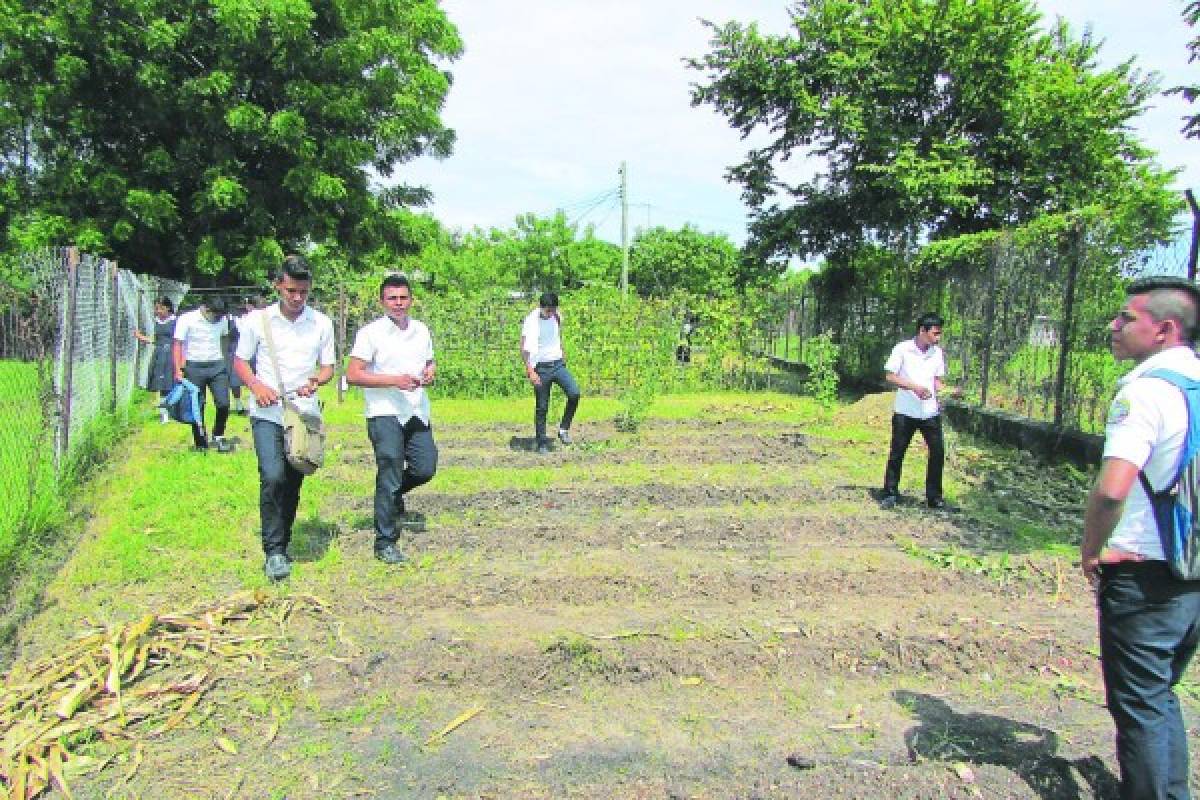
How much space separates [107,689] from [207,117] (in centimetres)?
2040

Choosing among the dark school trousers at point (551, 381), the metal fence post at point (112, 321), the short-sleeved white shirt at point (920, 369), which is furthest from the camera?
the metal fence post at point (112, 321)

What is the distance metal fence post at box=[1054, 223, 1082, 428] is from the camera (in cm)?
902

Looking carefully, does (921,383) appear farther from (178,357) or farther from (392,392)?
(178,357)

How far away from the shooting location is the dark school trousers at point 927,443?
654 centimetres

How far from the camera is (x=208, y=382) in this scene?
8.62m

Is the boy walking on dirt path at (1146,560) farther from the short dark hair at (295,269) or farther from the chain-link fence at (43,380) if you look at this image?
the chain-link fence at (43,380)

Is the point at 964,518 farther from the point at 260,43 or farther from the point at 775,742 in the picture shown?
the point at 260,43

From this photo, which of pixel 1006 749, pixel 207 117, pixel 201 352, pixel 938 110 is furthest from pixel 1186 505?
pixel 207 117

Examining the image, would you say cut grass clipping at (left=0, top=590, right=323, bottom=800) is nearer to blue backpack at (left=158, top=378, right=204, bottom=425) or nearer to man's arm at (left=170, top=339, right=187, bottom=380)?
blue backpack at (left=158, top=378, right=204, bottom=425)

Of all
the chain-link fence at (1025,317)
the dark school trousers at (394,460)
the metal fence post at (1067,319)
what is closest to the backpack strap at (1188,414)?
the dark school trousers at (394,460)

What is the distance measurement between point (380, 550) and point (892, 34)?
14.6 m

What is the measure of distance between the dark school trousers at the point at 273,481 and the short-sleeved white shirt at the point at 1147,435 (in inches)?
171

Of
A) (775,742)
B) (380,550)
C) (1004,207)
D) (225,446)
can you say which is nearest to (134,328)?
(225,446)

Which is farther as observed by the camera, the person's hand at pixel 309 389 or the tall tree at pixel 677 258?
the tall tree at pixel 677 258
